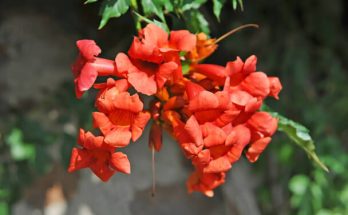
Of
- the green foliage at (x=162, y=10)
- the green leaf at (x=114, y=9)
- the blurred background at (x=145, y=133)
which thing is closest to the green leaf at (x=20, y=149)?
the blurred background at (x=145, y=133)

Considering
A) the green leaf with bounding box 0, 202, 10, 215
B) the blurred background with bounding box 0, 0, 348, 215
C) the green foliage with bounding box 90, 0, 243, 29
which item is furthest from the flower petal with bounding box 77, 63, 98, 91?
the green leaf with bounding box 0, 202, 10, 215

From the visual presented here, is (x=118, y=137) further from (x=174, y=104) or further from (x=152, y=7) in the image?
(x=152, y=7)

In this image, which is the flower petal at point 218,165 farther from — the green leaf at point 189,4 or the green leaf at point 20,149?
the green leaf at point 20,149

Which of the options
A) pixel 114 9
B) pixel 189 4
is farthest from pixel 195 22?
pixel 114 9

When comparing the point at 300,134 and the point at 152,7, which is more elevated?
the point at 152,7

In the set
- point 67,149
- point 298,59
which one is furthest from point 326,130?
point 67,149

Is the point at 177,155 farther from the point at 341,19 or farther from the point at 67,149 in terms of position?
the point at 341,19
